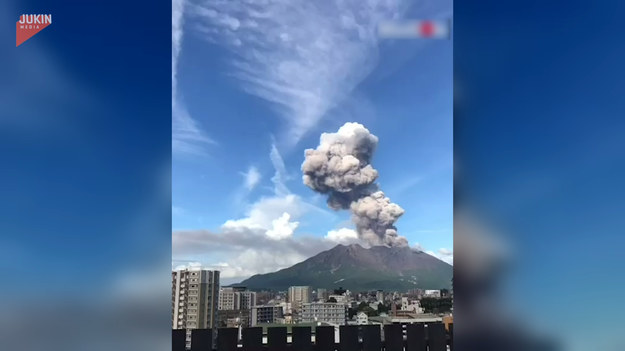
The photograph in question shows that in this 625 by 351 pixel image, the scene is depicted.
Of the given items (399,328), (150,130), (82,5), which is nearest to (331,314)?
(399,328)

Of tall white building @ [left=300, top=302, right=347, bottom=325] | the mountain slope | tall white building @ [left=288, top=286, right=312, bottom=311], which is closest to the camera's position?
tall white building @ [left=300, top=302, right=347, bottom=325]

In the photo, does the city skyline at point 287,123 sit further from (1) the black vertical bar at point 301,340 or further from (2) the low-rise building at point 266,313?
(1) the black vertical bar at point 301,340

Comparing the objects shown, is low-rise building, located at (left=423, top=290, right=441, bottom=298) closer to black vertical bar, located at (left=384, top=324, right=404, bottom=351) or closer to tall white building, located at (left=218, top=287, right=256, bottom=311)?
black vertical bar, located at (left=384, top=324, right=404, bottom=351)

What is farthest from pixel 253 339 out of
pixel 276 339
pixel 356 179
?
pixel 356 179

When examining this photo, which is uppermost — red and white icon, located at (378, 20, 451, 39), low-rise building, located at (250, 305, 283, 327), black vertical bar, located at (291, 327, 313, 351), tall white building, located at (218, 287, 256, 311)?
red and white icon, located at (378, 20, 451, 39)

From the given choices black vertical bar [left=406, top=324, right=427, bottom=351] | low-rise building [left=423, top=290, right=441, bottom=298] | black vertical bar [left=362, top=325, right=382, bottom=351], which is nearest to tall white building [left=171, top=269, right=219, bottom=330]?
black vertical bar [left=362, top=325, right=382, bottom=351]

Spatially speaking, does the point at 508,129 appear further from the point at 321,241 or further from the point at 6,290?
the point at 321,241
